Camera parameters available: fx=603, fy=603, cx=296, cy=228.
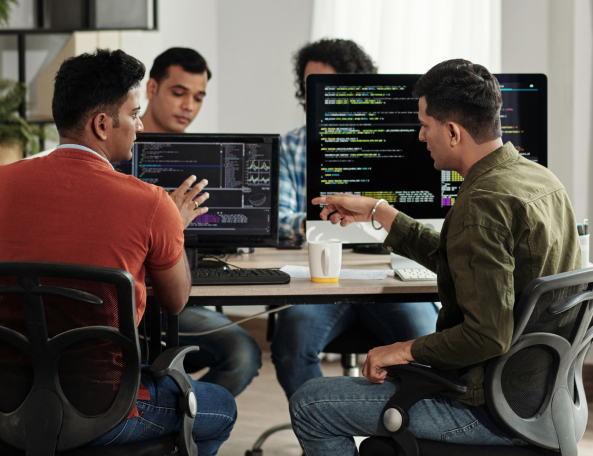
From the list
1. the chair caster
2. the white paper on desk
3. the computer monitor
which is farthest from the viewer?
the chair caster

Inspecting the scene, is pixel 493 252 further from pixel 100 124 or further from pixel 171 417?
pixel 100 124

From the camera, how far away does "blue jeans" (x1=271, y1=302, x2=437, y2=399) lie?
1.95 m

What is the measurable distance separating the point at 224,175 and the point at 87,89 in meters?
0.64

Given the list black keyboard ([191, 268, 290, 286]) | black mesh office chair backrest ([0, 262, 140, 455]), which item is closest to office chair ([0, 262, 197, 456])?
black mesh office chair backrest ([0, 262, 140, 455])

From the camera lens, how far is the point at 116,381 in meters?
1.18

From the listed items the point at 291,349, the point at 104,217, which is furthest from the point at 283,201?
the point at 104,217

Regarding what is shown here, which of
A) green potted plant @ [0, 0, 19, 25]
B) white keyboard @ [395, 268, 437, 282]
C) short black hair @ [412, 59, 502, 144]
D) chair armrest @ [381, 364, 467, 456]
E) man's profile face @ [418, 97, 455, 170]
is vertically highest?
green potted plant @ [0, 0, 19, 25]

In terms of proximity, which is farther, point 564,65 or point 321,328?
point 564,65

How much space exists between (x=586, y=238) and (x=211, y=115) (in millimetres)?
2637

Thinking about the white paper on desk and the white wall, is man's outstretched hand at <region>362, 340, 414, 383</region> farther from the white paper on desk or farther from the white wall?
the white wall

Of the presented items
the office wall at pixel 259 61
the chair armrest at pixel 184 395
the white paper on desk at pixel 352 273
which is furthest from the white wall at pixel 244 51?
the chair armrest at pixel 184 395

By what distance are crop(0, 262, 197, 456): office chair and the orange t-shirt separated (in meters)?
0.09

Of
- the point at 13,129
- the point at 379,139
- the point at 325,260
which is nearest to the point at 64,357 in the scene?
the point at 325,260

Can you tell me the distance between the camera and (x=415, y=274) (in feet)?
5.56
